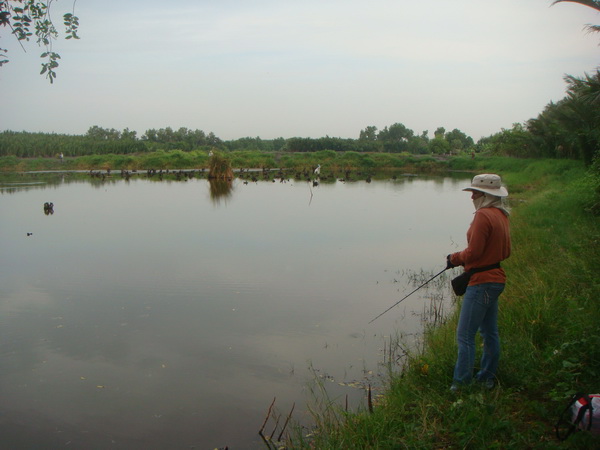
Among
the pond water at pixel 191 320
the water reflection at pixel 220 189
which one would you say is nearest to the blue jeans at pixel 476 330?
the pond water at pixel 191 320

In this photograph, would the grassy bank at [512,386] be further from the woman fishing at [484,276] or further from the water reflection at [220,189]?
the water reflection at [220,189]

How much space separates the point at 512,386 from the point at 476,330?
0.48 m

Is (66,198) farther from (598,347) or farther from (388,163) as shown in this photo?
(388,163)

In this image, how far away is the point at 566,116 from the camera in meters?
20.8

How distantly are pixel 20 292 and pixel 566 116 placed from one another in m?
20.0

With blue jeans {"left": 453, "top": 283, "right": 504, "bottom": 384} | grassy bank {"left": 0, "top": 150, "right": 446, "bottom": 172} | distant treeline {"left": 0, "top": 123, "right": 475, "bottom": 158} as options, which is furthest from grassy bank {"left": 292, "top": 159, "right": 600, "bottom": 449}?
distant treeline {"left": 0, "top": 123, "right": 475, "bottom": 158}

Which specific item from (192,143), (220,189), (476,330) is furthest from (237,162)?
(476,330)

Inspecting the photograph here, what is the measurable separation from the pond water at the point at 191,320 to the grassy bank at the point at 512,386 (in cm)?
84

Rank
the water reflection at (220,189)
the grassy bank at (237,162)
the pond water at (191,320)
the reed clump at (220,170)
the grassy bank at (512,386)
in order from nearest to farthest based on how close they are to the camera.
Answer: the grassy bank at (512,386)
the pond water at (191,320)
the water reflection at (220,189)
the reed clump at (220,170)
the grassy bank at (237,162)

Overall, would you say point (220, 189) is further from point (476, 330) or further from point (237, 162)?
point (237, 162)

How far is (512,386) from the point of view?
379 centimetres

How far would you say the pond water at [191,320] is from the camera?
4867 mm

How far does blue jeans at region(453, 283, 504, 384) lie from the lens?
3.72 meters

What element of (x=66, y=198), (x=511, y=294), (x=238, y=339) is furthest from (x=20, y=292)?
(x=66, y=198)
